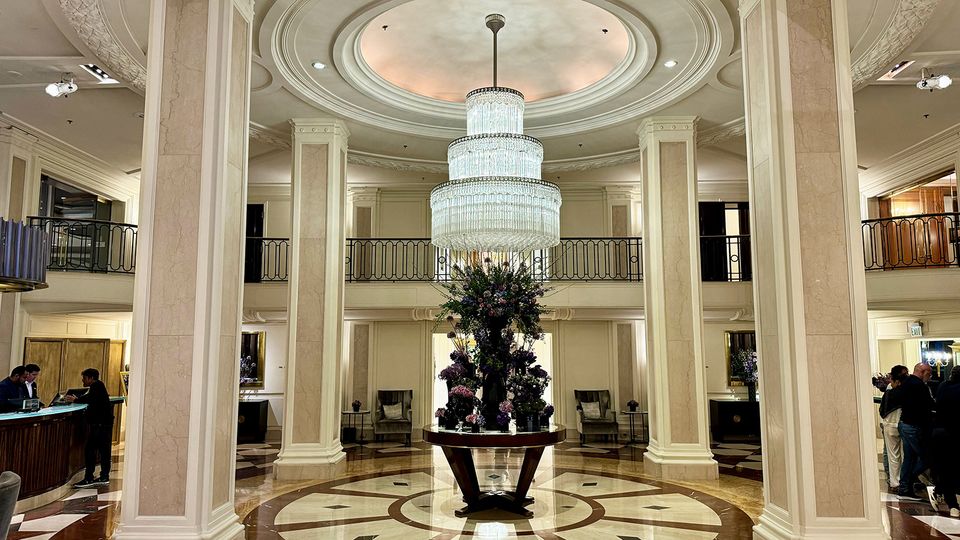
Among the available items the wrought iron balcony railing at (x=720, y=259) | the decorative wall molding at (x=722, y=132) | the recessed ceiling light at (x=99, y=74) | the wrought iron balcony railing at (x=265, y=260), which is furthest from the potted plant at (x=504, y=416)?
the wrought iron balcony railing at (x=265, y=260)

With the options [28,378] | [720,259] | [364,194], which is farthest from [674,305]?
[28,378]

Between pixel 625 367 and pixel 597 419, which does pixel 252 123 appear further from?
pixel 625 367

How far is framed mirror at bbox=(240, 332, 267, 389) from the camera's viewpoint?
14703 millimetres

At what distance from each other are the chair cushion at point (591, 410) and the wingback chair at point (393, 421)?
3.42m

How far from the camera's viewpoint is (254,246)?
14.9 meters

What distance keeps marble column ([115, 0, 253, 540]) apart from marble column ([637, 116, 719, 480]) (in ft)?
20.4

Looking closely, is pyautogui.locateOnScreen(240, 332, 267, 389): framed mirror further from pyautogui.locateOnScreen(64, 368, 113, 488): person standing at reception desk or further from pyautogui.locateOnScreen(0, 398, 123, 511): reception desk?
pyautogui.locateOnScreen(0, 398, 123, 511): reception desk

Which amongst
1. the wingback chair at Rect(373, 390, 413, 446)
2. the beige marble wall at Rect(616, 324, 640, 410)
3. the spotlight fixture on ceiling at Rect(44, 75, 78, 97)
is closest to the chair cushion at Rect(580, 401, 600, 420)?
the beige marble wall at Rect(616, 324, 640, 410)

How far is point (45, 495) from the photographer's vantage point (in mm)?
7660

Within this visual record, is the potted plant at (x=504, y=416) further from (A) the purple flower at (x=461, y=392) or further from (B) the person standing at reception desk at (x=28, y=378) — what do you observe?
(B) the person standing at reception desk at (x=28, y=378)

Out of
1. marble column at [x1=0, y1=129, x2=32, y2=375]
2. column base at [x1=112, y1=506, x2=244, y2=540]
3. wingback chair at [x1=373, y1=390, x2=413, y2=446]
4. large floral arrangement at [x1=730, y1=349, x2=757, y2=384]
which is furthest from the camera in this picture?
large floral arrangement at [x1=730, y1=349, x2=757, y2=384]

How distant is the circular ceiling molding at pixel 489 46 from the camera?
8.09 m

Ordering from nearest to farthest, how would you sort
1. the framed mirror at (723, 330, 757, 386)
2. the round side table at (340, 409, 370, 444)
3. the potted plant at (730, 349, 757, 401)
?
1. the round side table at (340, 409, 370, 444)
2. the potted plant at (730, 349, 757, 401)
3. the framed mirror at (723, 330, 757, 386)

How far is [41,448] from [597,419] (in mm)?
9211
